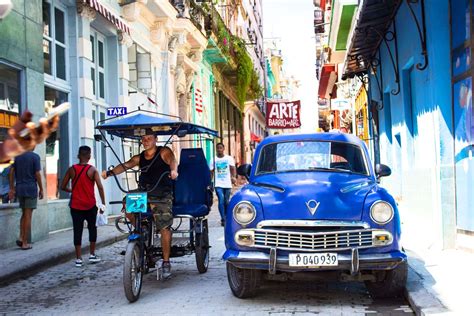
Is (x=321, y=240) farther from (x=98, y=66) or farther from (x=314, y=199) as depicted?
A: (x=98, y=66)

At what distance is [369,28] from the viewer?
12.4 metres

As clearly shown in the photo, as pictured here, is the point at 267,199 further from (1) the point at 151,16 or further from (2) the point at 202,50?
(2) the point at 202,50

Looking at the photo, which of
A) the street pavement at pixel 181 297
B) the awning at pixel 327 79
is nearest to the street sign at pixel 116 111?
the street pavement at pixel 181 297

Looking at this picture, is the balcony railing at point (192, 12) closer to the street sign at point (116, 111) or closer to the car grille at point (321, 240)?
the street sign at point (116, 111)

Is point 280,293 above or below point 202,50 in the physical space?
below

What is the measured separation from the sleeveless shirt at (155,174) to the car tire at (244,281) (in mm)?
1391

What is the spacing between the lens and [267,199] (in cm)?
592

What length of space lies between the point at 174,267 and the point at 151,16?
37.5 ft

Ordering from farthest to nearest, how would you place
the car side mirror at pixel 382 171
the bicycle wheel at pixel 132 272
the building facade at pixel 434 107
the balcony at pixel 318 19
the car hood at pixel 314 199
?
the balcony at pixel 318 19, the building facade at pixel 434 107, the car side mirror at pixel 382 171, the bicycle wheel at pixel 132 272, the car hood at pixel 314 199

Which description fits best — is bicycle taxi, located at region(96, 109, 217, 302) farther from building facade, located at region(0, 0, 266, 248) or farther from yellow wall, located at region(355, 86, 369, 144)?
yellow wall, located at region(355, 86, 369, 144)

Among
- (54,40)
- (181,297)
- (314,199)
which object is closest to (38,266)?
(181,297)

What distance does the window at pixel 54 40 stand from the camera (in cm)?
1197

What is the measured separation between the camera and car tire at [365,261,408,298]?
231 inches

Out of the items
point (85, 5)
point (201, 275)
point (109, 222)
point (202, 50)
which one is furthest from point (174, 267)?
point (202, 50)
